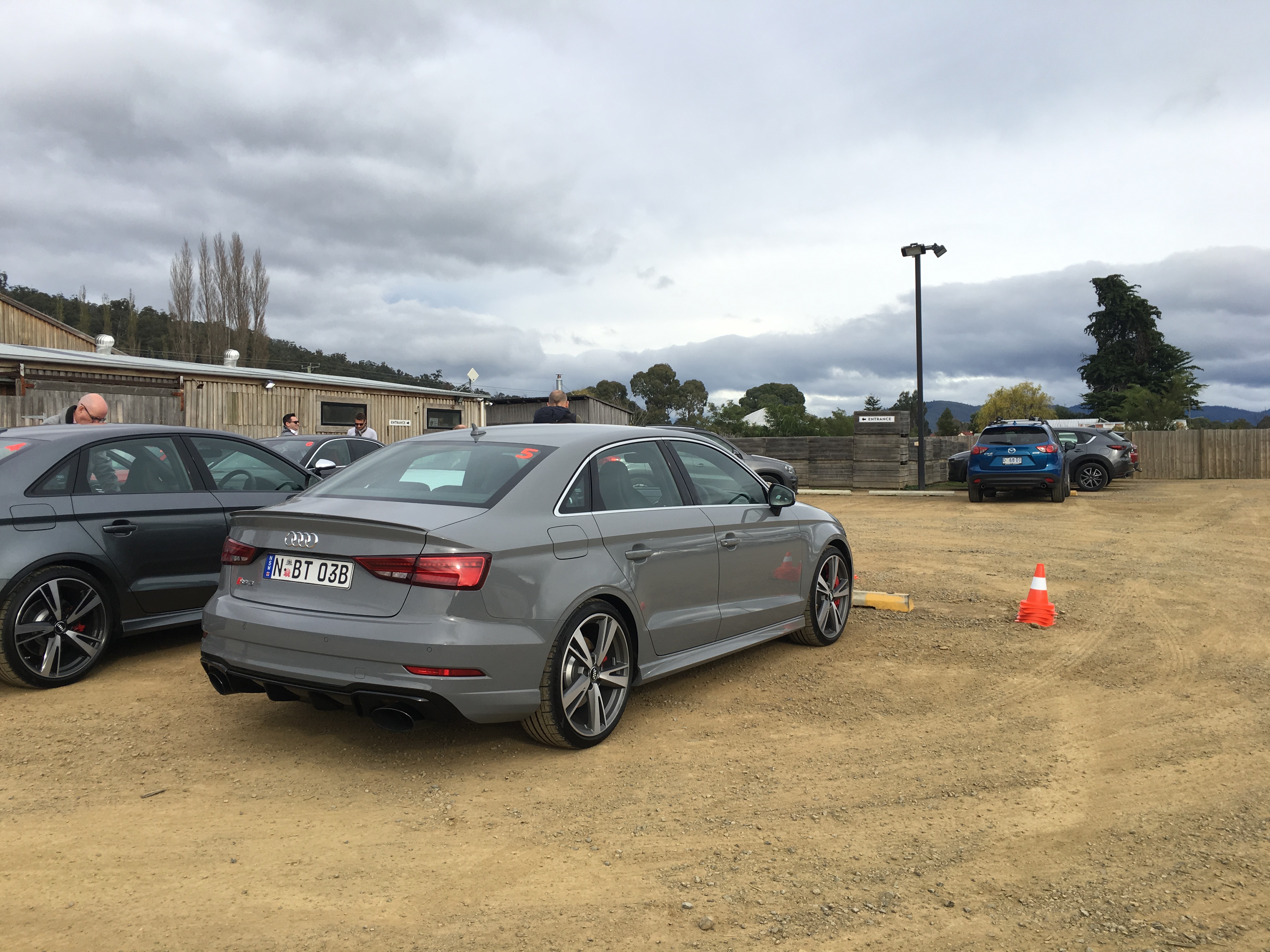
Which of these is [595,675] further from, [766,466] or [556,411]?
[766,466]

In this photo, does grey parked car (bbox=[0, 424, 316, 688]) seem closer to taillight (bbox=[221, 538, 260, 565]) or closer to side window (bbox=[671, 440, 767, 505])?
taillight (bbox=[221, 538, 260, 565])

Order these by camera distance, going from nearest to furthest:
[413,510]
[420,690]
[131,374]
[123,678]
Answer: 1. [420,690]
2. [413,510]
3. [123,678]
4. [131,374]

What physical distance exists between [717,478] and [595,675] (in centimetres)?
170

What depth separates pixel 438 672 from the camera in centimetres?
376

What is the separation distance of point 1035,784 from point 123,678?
16.9 feet

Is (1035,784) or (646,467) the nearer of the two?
(1035,784)

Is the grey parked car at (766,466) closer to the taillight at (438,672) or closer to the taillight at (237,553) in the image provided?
the taillight at (237,553)

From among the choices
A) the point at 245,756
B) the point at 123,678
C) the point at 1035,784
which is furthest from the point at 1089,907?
the point at 123,678

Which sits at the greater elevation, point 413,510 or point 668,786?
point 413,510

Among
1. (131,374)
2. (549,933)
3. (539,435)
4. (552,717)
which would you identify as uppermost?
(131,374)

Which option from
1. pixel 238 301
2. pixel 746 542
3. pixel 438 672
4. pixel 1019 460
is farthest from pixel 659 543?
pixel 238 301

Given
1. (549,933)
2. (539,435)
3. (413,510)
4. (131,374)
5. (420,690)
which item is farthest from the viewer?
(131,374)

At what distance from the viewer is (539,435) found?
4.88 m

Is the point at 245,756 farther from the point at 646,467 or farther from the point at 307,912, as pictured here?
the point at 646,467
